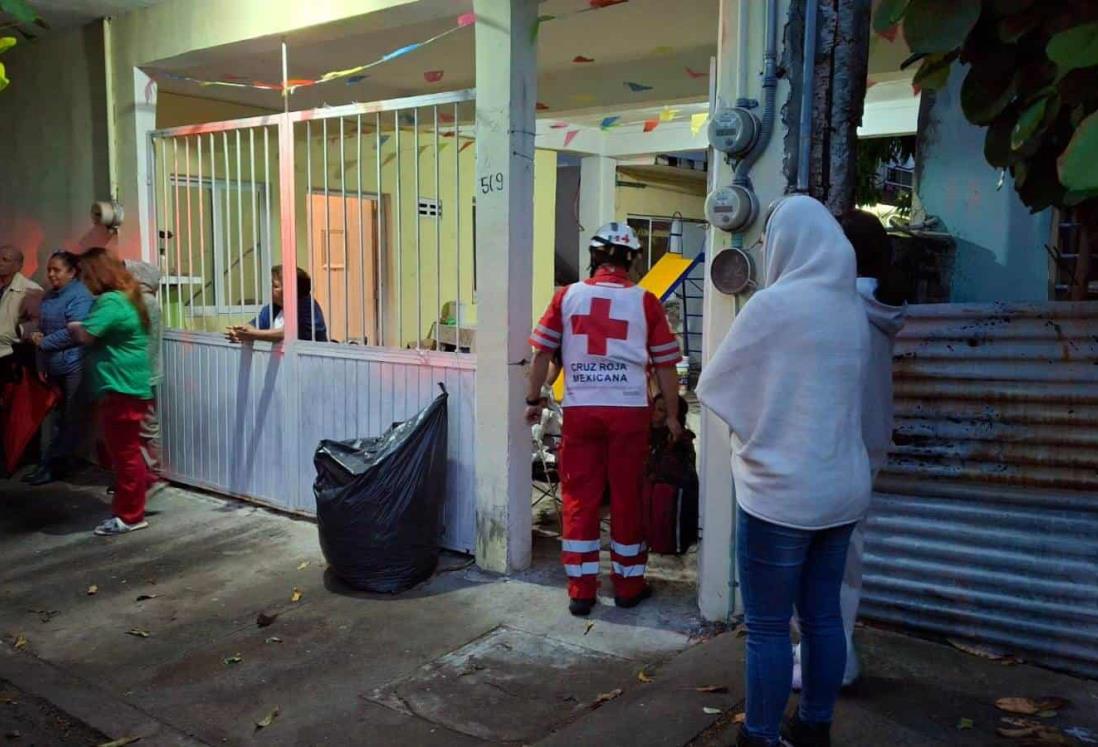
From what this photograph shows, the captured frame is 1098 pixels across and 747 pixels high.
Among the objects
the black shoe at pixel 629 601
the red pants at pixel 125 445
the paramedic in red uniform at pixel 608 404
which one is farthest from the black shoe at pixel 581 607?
the red pants at pixel 125 445

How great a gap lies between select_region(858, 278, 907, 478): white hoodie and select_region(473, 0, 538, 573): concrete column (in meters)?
1.91

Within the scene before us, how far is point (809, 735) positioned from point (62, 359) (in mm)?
6034

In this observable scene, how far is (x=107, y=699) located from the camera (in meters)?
3.59

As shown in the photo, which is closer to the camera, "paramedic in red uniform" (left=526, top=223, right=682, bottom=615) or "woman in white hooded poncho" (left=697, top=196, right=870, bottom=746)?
"woman in white hooded poncho" (left=697, top=196, right=870, bottom=746)

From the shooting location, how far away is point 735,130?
369 cm

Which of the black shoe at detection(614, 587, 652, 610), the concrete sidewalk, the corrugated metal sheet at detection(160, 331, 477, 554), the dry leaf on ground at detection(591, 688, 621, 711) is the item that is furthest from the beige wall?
the dry leaf on ground at detection(591, 688, 621, 711)

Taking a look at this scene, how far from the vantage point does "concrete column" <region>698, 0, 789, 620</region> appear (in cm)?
373

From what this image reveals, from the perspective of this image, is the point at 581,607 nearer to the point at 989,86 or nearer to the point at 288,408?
the point at 288,408

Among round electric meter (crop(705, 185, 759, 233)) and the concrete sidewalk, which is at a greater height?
round electric meter (crop(705, 185, 759, 233))

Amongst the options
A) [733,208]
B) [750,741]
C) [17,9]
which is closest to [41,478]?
[17,9]

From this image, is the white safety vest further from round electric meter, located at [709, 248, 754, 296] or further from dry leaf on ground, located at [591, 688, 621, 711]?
dry leaf on ground, located at [591, 688, 621, 711]

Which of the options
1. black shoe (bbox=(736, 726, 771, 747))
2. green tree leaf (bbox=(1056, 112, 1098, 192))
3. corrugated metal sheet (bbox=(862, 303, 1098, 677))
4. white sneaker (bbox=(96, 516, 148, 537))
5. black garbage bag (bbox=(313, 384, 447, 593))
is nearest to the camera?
green tree leaf (bbox=(1056, 112, 1098, 192))

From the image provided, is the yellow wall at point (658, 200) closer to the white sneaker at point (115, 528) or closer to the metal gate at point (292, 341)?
the metal gate at point (292, 341)

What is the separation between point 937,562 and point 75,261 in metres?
5.89
